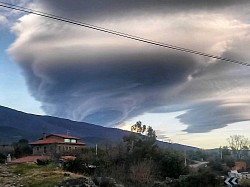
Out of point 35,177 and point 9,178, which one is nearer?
point 35,177

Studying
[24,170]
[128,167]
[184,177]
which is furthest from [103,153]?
[24,170]

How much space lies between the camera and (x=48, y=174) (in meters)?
34.1

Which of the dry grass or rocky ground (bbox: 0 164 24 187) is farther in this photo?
rocky ground (bbox: 0 164 24 187)

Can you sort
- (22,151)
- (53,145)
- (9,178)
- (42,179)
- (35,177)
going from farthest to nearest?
(22,151) → (53,145) → (9,178) → (35,177) → (42,179)

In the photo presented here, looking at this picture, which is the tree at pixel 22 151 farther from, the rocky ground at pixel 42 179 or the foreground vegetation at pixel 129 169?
the rocky ground at pixel 42 179

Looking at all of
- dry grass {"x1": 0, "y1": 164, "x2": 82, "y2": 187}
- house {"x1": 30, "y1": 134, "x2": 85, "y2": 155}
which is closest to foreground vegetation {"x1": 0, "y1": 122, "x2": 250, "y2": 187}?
dry grass {"x1": 0, "y1": 164, "x2": 82, "y2": 187}

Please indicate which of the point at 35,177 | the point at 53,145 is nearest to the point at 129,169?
the point at 35,177

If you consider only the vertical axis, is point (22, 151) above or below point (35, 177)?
above

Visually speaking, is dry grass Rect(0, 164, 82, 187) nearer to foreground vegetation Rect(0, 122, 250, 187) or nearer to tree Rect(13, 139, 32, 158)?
foreground vegetation Rect(0, 122, 250, 187)

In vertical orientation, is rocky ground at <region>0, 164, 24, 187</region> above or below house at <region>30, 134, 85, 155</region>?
below

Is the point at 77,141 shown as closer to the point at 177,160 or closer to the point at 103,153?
the point at 103,153

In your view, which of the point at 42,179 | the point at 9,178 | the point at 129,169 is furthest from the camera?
the point at 129,169

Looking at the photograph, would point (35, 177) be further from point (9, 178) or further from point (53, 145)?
point (53, 145)

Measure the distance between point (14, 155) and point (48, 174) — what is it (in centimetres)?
3532
